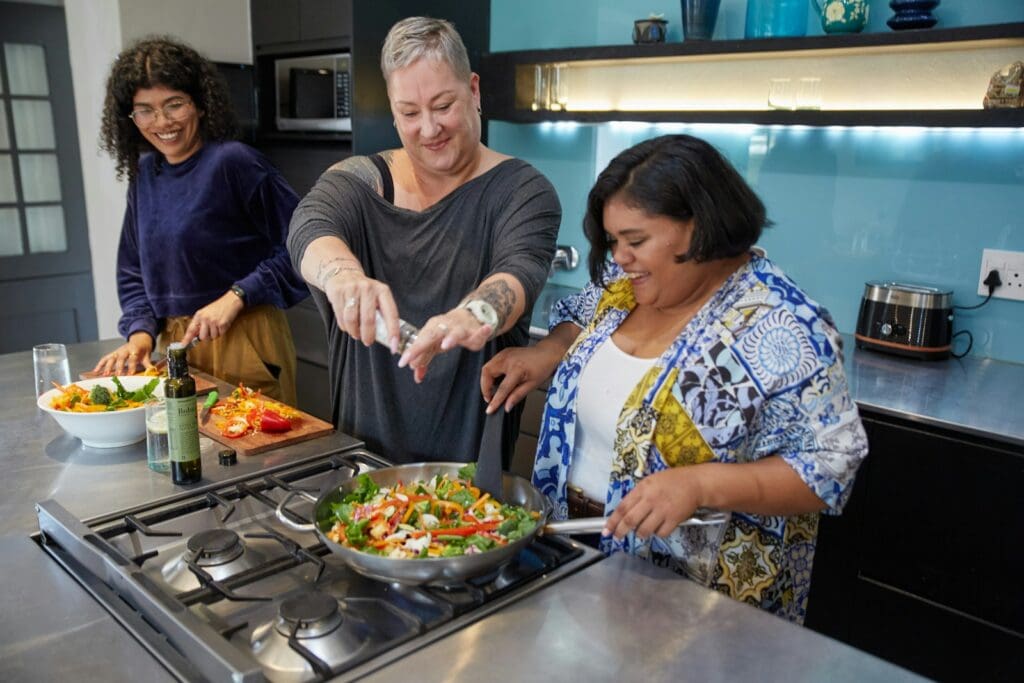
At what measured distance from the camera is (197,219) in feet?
7.71

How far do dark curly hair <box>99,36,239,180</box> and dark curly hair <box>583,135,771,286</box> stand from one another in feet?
4.80

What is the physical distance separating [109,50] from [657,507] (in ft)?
11.9

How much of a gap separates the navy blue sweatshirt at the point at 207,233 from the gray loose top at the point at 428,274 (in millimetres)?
633

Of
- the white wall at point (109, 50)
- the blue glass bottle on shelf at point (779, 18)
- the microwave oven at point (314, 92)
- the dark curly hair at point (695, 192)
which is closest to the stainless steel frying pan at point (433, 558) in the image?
the dark curly hair at point (695, 192)

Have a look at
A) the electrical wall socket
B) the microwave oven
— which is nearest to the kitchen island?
the electrical wall socket

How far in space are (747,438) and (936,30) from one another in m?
1.61

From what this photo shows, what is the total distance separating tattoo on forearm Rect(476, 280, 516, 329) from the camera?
1395 mm

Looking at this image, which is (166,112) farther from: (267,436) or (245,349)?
(267,436)

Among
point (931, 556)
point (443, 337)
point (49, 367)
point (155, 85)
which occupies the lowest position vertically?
point (931, 556)

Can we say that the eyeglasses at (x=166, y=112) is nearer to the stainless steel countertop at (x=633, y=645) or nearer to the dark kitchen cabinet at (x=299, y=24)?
the dark kitchen cabinet at (x=299, y=24)

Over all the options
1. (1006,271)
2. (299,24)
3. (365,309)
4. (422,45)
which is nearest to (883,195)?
(1006,271)

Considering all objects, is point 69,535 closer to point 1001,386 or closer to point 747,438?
point 747,438

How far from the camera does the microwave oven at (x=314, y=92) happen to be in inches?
139

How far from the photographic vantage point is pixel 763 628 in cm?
107
